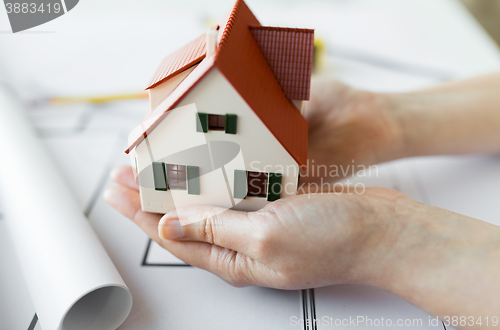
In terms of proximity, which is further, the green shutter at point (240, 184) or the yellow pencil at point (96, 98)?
the yellow pencil at point (96, 98)

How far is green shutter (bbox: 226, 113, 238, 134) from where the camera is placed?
71 cm

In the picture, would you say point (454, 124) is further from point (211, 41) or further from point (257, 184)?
point (211, 41)

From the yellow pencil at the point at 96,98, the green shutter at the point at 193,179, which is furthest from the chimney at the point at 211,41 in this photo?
the yellow pencil at the point at 96,98

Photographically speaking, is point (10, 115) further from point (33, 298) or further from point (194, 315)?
point (194, 315)

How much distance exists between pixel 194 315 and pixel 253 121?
43cm

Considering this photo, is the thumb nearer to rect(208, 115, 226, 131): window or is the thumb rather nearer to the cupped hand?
the cupped hand

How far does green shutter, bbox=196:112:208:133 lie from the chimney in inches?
4.4

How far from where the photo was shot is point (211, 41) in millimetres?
655

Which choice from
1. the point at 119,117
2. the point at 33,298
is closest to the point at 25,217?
the point at 33,298

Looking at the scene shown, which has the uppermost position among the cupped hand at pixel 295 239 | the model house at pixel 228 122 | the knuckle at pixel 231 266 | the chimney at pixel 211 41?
the chimney at pixel 211 41

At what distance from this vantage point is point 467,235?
2.49ft

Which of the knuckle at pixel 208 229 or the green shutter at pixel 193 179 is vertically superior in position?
the green shutter at pixel 193 179

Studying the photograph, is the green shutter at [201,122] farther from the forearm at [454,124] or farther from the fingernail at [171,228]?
the forearm at [454,124]

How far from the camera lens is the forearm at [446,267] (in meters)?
0.70
